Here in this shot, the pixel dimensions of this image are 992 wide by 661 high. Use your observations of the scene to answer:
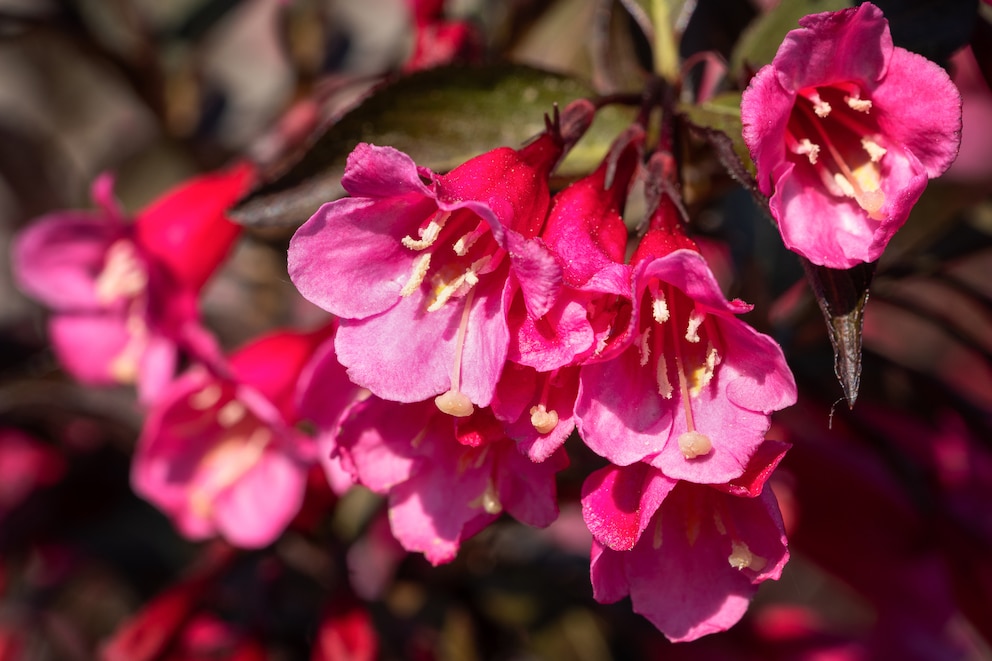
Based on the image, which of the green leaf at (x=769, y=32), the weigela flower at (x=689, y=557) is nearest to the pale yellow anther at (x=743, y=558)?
the weigela flower at (x=689, y=557)

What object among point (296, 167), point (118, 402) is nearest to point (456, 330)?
point (296, 167)

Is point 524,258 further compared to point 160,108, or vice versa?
point 160,108

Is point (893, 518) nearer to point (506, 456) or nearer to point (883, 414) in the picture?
point (883, 414)

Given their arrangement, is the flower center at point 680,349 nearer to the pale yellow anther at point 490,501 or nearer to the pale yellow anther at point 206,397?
the pale yellow anther at point 490,501

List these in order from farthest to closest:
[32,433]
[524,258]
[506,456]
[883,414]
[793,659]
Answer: [32,433] < [793,659] < [883,414] < [506,456] < [524,258]

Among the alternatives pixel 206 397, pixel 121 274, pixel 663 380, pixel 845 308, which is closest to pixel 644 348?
pixel 663 380

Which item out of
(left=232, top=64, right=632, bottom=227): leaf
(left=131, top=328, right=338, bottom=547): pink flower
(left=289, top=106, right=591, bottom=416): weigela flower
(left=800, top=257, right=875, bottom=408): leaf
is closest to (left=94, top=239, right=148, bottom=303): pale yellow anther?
(left=131, top=328, right=338, bottom=547): pink flower

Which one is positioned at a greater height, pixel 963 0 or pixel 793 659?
pixel 963 0
